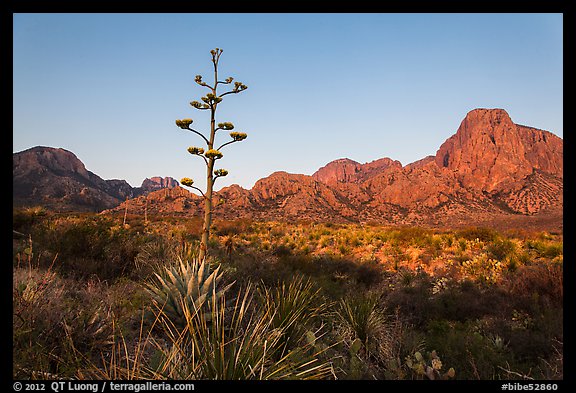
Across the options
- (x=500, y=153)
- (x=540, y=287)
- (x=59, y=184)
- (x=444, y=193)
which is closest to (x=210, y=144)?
(x=540, y=287)

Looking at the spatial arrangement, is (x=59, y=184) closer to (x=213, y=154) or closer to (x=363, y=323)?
(x=213, y=154)

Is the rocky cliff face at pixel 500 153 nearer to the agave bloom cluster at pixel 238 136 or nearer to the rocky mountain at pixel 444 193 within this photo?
the rocky mountain at pixel 444 193

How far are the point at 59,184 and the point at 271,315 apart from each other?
3186 inches

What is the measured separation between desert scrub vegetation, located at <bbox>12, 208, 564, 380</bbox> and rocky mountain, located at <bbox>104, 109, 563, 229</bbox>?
84.1 ft

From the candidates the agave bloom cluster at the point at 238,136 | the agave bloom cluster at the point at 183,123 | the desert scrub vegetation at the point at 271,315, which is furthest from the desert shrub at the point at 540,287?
the agave bloom cluster at the point at 183,123

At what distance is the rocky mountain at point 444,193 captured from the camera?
48844 mm

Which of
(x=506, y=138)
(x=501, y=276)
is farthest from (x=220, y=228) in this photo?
(x=506, y=138)

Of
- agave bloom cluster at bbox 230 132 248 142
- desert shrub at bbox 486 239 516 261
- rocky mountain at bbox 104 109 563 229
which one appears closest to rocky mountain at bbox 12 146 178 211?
rocky mountain at bbox 104 109 563 229

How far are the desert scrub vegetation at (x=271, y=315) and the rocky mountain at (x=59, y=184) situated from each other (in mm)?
32175

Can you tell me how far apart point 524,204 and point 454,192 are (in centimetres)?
1330

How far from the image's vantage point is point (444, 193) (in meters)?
62.6
